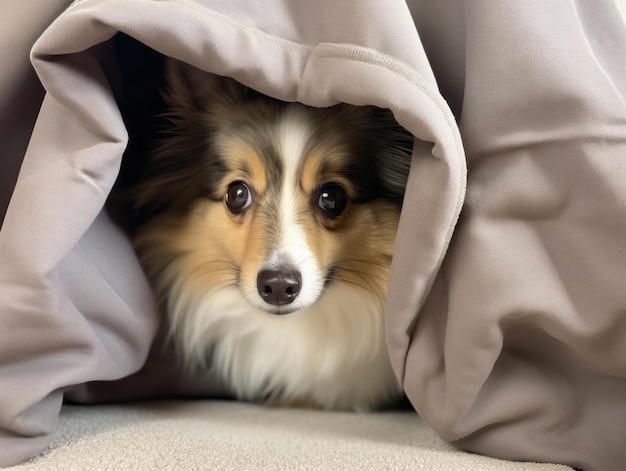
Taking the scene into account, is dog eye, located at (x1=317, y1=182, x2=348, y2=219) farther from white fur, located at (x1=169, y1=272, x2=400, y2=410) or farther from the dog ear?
the dog ear

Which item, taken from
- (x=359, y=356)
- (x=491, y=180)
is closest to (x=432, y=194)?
(x=491, y=180)

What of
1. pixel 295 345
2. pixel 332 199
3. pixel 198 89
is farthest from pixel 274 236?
pixel 198 89

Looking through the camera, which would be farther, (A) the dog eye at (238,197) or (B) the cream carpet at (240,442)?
(A) the dog eye at (238,197)

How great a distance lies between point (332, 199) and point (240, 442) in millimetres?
694

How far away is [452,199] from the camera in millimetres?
1318

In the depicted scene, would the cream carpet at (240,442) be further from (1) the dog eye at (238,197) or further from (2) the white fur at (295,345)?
(1) the dog eye at (238,197)

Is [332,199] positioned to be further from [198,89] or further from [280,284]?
[198,89]

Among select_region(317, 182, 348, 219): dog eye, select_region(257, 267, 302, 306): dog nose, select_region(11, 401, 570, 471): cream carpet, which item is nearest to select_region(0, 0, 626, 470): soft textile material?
select_region(11, 401, 570, 471): cream carpet

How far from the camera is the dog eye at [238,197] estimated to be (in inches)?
73.5

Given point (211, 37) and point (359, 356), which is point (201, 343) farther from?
point (211, 37)

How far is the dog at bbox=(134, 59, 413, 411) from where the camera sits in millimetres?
1799

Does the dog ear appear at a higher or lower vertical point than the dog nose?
higher

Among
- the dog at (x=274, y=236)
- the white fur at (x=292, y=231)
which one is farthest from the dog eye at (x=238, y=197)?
the white fur at (x=292, y=231)

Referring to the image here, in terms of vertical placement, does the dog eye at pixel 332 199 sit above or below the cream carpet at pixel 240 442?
above
